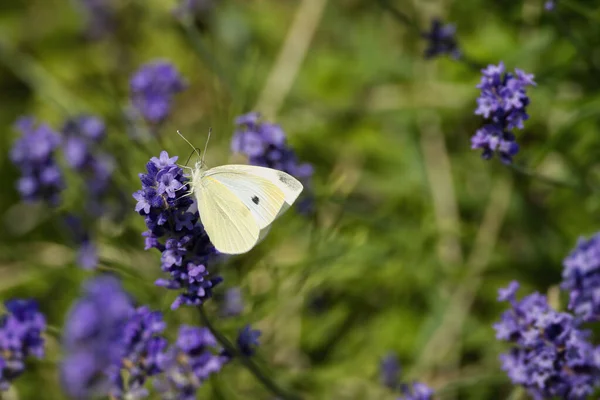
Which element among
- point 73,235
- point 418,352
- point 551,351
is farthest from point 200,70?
point 551,351

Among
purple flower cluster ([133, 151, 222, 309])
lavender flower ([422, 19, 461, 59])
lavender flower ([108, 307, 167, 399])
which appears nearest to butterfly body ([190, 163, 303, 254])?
purple flower cluster ([133, 151, 222, 309])


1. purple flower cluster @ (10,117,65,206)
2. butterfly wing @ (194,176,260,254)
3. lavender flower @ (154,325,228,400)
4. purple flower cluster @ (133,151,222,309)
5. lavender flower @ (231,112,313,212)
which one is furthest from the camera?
purple flower cluster @ (10,117,65,206)

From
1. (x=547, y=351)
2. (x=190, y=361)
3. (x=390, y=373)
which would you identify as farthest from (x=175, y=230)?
(x=390, y=373)

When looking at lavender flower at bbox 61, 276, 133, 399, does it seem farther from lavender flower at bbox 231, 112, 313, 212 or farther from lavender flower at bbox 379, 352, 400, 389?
lavender flower at bbox 379, 352, 400, 389

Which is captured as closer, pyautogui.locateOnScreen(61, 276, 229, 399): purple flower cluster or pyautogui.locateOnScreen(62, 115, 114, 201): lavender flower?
pyautogui.locateOnScreen(61, 276, 229, 399): purple flower cluster

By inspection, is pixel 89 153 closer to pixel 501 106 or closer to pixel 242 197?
pixel 242 197

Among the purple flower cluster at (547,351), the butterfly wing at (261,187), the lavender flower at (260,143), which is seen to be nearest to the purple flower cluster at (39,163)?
the lavender flower at (260,143)

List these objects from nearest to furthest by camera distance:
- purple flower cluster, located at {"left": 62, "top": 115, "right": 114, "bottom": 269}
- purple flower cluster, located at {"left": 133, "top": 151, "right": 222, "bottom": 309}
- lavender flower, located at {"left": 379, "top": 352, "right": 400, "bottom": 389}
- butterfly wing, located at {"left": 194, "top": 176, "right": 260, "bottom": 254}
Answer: purple flower cluster, located at {"left": 133, "top": 151, "right": 222, "bottom": 309}, butterfly wing, located at {"left": 194, "top": 176, "right": 260, "bottom": 254}, lavender flower, located at {"left": 379, "top": 352, "right": 400, "bottom": 389}, purple flower cluster, located at {"left": 62, "top": 115, "right": 114, "bottom": 269}

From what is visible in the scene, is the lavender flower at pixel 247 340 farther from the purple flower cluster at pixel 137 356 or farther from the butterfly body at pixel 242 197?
the butterfly body at pixel 242 197
